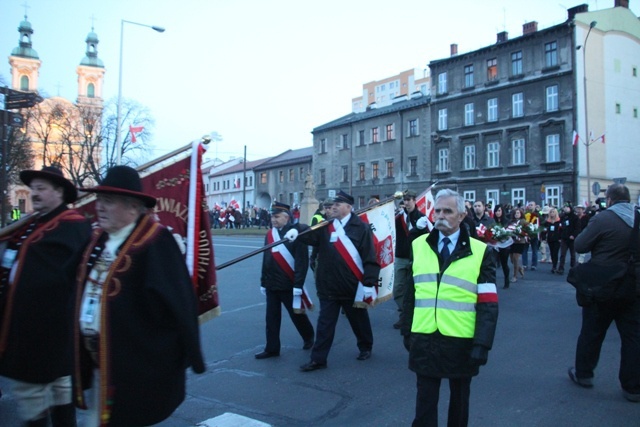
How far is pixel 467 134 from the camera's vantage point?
152ft

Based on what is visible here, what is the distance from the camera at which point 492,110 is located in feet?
147

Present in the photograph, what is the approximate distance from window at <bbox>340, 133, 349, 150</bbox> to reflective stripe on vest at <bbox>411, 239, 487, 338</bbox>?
186ft

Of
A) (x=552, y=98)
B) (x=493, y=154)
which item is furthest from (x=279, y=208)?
(x=493, y=154)

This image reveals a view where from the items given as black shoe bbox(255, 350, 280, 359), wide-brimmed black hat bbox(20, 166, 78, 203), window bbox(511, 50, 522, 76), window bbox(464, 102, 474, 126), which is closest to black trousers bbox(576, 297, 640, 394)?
black shoe bbox(255, 350, 280, 359)

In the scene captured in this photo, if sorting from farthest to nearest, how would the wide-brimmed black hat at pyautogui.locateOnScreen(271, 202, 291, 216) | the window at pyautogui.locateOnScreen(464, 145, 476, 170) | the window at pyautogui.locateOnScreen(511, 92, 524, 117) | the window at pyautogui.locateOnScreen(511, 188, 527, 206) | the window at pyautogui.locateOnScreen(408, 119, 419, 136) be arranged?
the window at pyautogui.locateOnScreen(408, 119, 419, 136) < the window at pyautogui.locateOnScreen(464, 145, 476, 170) < the window at pyautogui.locateOnScreen(511, 92, 524, 117) < the window at pyautogui.locateOnScreen(511, 188, 527, 206) < the wide-brimmed black hat at pyautogui.locateOnScreen(271, 202, 291, 216)

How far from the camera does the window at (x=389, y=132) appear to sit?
53984mm

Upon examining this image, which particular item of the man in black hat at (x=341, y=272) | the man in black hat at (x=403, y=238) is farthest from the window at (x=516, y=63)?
the man in black hat at (x=341, y=272)

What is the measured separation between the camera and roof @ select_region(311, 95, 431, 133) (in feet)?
169

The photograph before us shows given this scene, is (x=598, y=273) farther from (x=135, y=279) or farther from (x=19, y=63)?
(x=19, y=63)

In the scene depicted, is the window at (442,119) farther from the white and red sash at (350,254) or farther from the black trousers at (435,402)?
the black trousers at (435,402)

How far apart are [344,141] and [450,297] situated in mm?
57402

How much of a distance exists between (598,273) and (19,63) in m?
104

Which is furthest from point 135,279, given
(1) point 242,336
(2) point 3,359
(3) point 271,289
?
(1) point 242,336

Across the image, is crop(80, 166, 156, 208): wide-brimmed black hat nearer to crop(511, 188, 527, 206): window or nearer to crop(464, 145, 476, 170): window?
crop(511, 188, 527, 206): window
